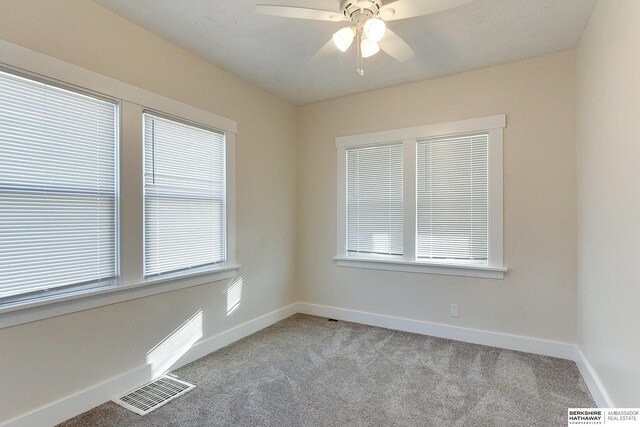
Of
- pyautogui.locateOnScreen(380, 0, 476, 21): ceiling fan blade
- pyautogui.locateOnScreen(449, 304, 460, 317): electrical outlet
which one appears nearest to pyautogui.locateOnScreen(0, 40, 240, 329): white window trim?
pyautogui.locateOnScreen(380, 0, 476, 21): ceiling fan blade

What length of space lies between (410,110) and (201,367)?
10.6 ft

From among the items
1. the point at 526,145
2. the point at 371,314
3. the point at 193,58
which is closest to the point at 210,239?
the point at 193,58

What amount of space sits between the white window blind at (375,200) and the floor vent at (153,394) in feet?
7.43

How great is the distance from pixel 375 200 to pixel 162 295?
2.39 meters

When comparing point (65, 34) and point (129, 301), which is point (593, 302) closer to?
point (129, 301)

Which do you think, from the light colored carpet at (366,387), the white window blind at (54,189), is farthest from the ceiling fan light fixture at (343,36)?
the light colored carpet at (366,387)

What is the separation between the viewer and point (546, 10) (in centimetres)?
229

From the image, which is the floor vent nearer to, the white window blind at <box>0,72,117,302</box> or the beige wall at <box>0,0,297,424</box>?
the beige wall at <box>0,0,297,424</box>

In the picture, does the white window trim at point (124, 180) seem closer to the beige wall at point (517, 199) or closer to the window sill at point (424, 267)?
the window sill at point (424, 267)

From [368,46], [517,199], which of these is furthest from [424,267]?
[368,46]

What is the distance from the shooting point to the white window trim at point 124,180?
188 centimetres

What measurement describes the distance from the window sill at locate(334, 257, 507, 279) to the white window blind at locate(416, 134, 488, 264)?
106 mm

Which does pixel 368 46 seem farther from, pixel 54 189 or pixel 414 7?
pixel 54 189

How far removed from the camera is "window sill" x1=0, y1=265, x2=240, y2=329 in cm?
184
